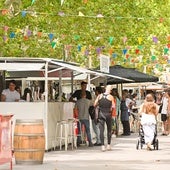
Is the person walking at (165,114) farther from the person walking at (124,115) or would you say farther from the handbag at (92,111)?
the handbag at (92,111)

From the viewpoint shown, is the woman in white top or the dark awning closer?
the woman in white top

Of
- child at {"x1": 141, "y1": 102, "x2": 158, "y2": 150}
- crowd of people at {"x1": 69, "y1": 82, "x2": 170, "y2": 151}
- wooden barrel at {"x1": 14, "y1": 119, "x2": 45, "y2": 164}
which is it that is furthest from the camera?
child at {"x1": 141, "y1": 102, "x2": 158, "y2": 150}

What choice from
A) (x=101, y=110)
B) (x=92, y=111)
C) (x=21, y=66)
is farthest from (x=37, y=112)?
(x=92, y=111)

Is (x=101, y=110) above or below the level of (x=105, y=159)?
above

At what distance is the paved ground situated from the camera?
16.0m

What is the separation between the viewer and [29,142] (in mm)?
16375

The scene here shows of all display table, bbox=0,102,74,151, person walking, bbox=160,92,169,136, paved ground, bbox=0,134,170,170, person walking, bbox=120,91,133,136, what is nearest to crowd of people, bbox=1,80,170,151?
paved ground, bbox=0,134,170,170

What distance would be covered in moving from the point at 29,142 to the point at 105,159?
2.49 metres

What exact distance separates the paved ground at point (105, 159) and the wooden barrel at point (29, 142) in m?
0.24

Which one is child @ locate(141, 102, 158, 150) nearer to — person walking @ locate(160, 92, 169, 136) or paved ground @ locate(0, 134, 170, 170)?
paved ground @ locate(0, 134, 170, 170)

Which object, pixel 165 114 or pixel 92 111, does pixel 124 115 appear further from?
pixel 92 111

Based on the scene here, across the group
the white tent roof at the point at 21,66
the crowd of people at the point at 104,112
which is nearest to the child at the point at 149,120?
the crowd of people at the point at 104,112

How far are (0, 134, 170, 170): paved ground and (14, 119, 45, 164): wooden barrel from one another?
244 millimetres

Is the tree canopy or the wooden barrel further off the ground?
the tree canopy
